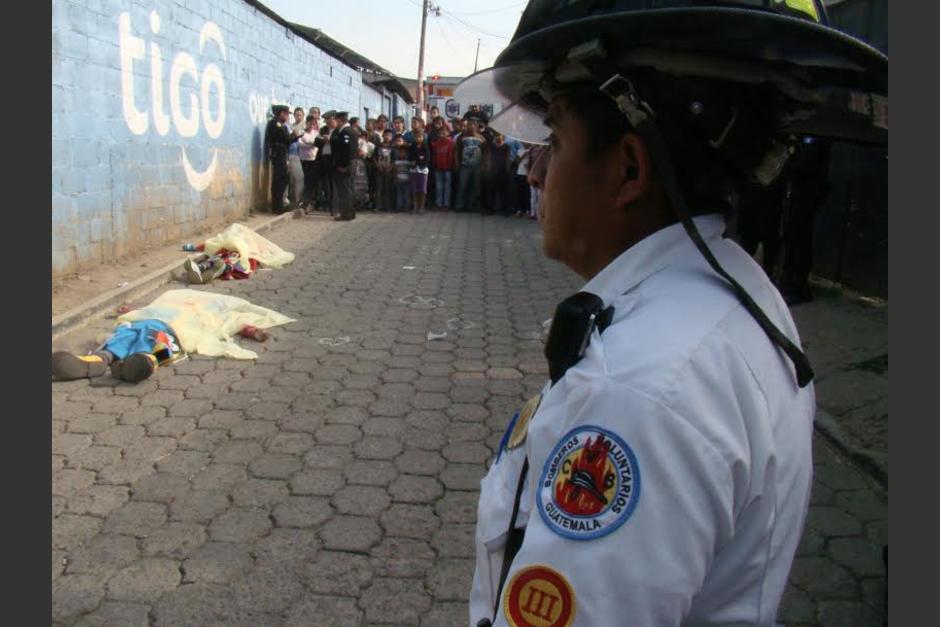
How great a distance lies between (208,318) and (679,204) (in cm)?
589

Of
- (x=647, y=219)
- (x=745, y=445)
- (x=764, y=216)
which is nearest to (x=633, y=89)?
(x=647, y=219)

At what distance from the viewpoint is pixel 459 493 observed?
3908 mm

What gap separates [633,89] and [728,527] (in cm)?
57

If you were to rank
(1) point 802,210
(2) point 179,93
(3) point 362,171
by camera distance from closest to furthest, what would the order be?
(1) point 802,210 < (2) point 179,93 < (3) point 362,171

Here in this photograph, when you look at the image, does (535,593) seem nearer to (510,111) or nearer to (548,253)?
(548,253)

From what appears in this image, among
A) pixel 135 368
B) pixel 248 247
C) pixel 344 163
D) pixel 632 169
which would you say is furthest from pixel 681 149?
pixel 344 163

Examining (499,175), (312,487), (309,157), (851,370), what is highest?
(309,157)

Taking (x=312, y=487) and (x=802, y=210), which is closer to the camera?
(x=312, y=487)

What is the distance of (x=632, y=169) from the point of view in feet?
3.67

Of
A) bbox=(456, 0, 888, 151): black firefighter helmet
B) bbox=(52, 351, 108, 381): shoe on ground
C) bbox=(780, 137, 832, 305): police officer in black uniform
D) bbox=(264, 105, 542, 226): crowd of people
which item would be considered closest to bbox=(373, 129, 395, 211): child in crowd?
bbox=(264, 105, 542, 226): crowd of people

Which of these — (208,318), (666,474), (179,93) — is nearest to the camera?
(666,474)

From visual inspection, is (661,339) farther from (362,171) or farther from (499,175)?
(499,175)

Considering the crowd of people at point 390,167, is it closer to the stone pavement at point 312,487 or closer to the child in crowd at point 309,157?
the child in crowd at point 309,157

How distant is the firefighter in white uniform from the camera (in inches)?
33.3
